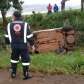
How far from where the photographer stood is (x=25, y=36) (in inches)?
412

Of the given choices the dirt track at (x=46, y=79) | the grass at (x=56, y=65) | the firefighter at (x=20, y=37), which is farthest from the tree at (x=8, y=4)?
the firefighter at (x=20, y=37)

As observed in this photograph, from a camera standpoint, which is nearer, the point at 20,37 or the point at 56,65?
the point at 20,37

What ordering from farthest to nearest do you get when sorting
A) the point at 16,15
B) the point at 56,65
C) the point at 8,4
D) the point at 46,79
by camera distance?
the point at 8,4 → the point at 56,65 → the point at 46,79 → the point at 16,15

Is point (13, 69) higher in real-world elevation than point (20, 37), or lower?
lower

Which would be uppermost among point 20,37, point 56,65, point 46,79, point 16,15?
point 16,15

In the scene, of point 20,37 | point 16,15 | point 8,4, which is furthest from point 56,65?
point 8,4

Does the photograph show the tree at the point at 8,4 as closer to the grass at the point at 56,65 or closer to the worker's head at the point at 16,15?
the grass at the point at 56,65

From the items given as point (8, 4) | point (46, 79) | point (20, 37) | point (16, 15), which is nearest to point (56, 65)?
point (46, 79)

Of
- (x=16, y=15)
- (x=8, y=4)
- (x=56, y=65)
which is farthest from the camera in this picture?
(x=8, y=4)

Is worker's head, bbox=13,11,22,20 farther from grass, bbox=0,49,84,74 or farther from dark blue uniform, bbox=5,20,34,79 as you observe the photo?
grass, bbox=0,49,84,74

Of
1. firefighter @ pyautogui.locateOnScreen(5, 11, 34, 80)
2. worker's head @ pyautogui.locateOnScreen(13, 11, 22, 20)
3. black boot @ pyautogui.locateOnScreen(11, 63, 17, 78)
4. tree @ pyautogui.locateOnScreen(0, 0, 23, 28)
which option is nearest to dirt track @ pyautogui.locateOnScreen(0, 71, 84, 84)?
black boot @ pyautogui.locateOnScreen(11, 63, 17, 78)

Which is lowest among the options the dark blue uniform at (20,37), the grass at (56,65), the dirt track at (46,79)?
the dirt track at (46,79)

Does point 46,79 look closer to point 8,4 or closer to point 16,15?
point 16,15

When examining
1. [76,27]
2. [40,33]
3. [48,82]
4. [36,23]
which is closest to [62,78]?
[48,82]
